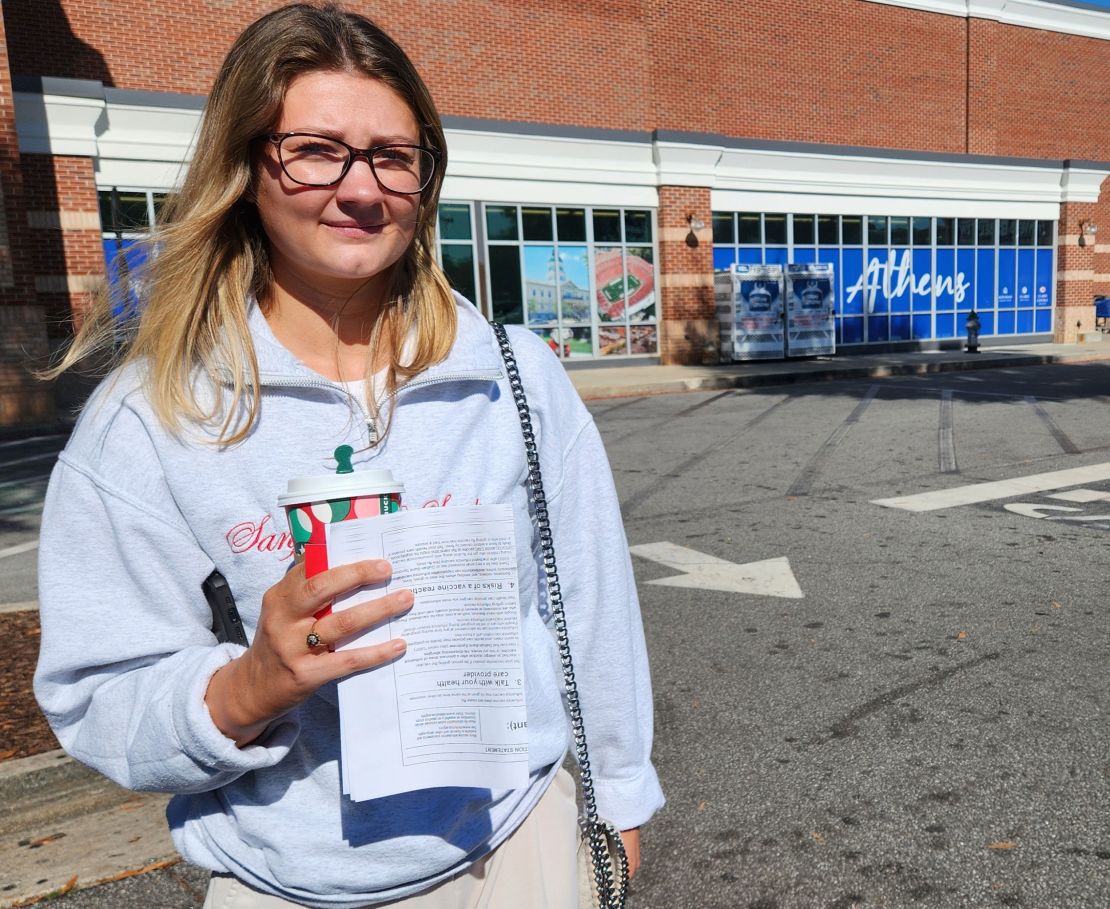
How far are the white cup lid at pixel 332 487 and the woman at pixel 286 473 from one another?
89 millimetres

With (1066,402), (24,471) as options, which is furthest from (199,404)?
(1066,402)

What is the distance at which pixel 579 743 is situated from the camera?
5.47 ft

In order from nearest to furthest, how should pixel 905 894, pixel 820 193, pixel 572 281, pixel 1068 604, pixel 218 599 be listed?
pixel 218 599 < pixel 905 894 < pixel 1068 604 < pixel 572 281 < pixel 820 193

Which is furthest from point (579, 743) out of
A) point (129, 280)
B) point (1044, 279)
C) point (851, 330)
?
point (1044, 279)

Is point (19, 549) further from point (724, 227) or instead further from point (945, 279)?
point (945, 279)

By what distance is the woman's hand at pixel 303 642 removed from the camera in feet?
3.62

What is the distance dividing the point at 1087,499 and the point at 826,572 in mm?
3020

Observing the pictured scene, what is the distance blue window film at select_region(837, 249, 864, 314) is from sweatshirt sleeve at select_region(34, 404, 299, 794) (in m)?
25.6

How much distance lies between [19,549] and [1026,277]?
28.5 m

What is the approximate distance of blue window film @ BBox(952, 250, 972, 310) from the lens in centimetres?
2736

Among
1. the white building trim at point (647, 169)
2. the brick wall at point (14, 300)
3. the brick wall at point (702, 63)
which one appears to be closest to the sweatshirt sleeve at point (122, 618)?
the brick wall at point (14, 300)

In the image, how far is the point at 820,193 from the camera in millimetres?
24438

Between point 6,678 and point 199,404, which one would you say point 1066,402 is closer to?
point 6,678

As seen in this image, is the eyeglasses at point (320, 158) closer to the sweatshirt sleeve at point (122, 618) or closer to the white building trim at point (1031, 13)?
the sweatshirt sleeve at point (122, 618)
